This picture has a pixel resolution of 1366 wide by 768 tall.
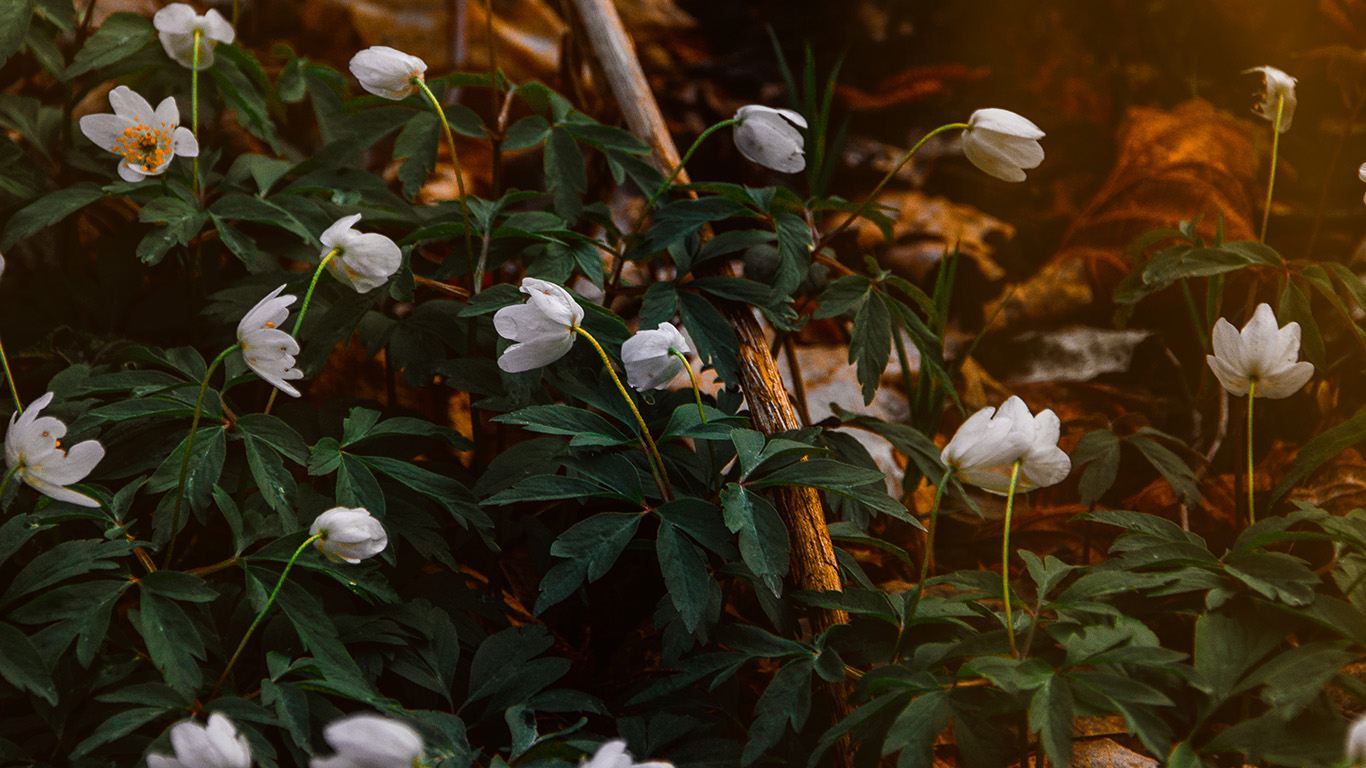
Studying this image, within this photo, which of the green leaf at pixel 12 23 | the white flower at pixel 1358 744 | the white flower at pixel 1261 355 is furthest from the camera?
the green leaf at pixel 12 23

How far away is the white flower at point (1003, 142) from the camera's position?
1.63 meters

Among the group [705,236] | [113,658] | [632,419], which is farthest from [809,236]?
[113,658]

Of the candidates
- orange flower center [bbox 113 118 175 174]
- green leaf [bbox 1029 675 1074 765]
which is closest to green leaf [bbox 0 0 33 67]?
orange flower center [bbox 113 118 175 174]

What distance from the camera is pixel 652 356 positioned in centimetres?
134

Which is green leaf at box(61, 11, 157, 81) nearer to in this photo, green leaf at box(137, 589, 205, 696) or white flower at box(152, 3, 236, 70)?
white flower at box(152, 3, 236, 70)

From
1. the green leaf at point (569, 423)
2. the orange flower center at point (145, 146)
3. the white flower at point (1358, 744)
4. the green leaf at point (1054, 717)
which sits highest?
the orange flower center at point (145, 146)

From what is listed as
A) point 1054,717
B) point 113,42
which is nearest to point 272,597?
point 1054,717

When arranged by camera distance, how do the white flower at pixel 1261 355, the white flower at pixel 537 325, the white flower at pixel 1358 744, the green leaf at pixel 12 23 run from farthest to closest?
1. the green leaf at pixel 12 23
2. the white flower at pixel 1261 355
3. the white flower at pixel 537 325
4. the white flower at pixel 1358 744

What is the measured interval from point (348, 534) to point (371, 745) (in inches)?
16.6

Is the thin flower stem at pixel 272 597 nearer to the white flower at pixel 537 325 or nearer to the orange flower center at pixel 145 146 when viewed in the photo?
the white flower at pixel 537 325

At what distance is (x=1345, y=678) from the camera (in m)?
1.09

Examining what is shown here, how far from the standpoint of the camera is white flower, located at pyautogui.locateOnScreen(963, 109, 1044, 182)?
163 cm

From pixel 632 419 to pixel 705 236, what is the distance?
0.71m

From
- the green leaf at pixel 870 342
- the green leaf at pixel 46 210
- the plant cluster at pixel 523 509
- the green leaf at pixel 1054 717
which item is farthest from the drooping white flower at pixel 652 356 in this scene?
the green leaf at pixel 46 210
